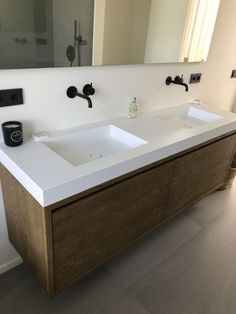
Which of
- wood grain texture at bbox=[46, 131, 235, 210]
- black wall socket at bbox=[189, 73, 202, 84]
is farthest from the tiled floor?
black wall socket at bbox=[189, 73, 202, 84]

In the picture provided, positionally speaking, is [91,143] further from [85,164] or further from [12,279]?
[12,279]

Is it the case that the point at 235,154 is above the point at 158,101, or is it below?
below

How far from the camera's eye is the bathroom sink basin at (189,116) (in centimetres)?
204

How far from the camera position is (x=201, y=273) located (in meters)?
1.74

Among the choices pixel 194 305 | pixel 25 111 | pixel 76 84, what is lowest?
pixel 194 305

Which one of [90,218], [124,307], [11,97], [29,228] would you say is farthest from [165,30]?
[124,307]

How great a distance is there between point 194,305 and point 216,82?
1.98m

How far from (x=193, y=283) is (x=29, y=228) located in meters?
1.12

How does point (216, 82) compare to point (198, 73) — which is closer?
point (198, 73)

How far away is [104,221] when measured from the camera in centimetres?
130

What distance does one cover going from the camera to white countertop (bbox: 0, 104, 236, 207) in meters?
1.03

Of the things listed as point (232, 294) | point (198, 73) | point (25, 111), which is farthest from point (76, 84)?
point (232, 294)

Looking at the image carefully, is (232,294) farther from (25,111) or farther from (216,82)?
(216,82)

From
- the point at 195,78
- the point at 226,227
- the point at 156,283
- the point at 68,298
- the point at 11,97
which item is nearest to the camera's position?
the point at 11,97
